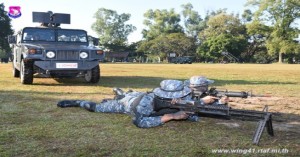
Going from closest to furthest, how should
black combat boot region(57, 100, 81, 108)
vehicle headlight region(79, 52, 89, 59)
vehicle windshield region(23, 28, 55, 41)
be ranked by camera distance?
black combat boot region(57, 100, 81, 108)
vehicle headlight region(79, 52, 89, 59)
vehicle windshield region(23, 28, 55, 41)

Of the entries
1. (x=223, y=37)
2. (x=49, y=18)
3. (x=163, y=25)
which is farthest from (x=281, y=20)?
(x=49, y=18)

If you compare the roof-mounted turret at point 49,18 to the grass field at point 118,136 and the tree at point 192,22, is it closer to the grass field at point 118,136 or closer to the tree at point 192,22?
the grass field at point 118,136

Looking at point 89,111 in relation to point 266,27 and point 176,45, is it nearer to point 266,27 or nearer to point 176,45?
point 266,27

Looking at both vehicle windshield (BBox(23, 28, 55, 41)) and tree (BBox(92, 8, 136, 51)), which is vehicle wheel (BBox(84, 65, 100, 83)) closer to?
vehicle windshield (BBox(23, 28, 55, 41))

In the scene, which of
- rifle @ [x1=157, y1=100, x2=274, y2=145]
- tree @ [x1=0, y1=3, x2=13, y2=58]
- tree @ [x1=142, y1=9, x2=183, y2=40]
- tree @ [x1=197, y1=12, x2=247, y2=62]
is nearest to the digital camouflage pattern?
rifle @ [x1=157, y1=100, x2=274, y2=145]

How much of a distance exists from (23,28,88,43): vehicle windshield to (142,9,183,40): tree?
88057 mm

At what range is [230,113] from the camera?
3889 mm

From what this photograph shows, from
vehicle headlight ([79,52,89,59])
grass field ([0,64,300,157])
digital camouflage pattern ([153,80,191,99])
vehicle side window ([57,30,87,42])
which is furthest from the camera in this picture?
vehicle side window ([57,30,87,42])

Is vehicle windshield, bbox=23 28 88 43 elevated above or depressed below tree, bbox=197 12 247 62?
below

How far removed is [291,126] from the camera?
5.03 metres

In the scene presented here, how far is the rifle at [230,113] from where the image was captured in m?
3.79

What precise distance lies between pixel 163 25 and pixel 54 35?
304ft

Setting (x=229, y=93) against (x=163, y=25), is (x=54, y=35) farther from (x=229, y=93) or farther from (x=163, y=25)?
(x=163, y=25)

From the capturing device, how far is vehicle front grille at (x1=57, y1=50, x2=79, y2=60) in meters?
10.4
